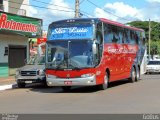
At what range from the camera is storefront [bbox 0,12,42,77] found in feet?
111

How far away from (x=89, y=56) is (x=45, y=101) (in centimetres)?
460

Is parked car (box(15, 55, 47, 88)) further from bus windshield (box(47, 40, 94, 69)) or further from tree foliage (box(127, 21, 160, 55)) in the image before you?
tree foliage (box(127, 21, 160, 55))

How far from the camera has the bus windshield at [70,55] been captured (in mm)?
21625

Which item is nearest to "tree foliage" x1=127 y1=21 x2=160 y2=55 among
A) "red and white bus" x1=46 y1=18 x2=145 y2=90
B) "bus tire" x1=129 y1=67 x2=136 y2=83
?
"bus tire" x1=129 y1=67 x2=136 y2=83

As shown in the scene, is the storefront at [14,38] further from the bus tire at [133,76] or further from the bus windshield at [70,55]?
the bus windshield at [70,55]

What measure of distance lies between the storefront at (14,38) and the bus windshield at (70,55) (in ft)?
37.4

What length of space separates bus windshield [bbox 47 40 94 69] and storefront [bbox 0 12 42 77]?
11400mm

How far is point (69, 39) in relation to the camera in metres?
22.1

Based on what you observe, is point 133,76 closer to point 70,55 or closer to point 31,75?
point 31,75

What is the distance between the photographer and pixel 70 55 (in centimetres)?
2177

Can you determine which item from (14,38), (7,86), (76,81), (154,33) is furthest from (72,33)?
(154,33)

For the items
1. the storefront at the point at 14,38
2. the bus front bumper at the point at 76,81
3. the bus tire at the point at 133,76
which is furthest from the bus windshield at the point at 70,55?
the storefront at the point at 14,38

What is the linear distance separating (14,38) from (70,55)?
15684 millimetres

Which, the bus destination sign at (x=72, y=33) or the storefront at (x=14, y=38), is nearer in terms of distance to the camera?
the bus destination sign at (x=72, y=33)
